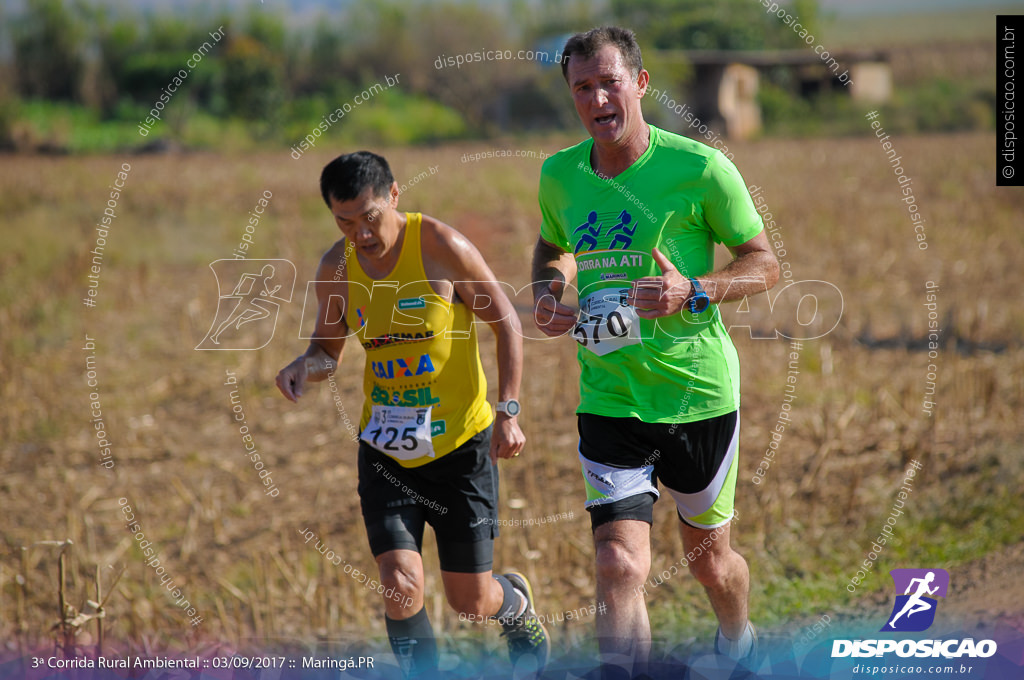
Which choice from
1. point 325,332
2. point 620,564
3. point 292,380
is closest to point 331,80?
point 325,332

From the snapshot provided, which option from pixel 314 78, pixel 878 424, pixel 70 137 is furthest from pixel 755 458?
pixel 314 78

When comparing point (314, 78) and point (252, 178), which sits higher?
point (314, 78)

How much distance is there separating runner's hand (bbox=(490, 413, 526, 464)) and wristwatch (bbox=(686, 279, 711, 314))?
2.59 ft

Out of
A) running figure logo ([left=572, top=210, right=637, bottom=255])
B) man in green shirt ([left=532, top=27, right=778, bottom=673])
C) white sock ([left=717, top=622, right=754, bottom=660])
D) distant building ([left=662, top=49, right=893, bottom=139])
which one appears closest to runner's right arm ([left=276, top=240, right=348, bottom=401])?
man in green shirt ([left=532, top=27, right=778, bottom=673])

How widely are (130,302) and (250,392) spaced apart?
3968 millimetres

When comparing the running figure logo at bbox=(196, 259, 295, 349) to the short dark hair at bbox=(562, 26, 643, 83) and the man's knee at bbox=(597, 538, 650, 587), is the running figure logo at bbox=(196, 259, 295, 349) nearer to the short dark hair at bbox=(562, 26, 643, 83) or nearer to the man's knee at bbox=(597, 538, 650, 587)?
the short dark hair at bbox=(562, 26, 643, 83)

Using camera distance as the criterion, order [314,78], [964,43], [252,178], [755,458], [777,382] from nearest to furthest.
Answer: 1. [755,458]
2. [777,382]
3. [252,178]
4. [314,78]
5. [964,43]

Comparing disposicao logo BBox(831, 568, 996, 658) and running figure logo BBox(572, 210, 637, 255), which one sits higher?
running figure logo BBox(572, 210, 637, 255)

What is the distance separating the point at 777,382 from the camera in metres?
7.93

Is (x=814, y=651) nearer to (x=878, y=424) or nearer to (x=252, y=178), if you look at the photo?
(x=878, y=424)

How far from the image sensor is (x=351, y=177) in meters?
3.55

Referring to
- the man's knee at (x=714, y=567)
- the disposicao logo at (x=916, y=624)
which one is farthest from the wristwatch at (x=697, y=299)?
the disposicao logo at (x=916, y=624)

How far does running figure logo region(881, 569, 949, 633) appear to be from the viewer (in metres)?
4.32

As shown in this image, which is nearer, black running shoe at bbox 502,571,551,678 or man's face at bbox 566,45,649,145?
man's face at bbox 566,45,649,145
